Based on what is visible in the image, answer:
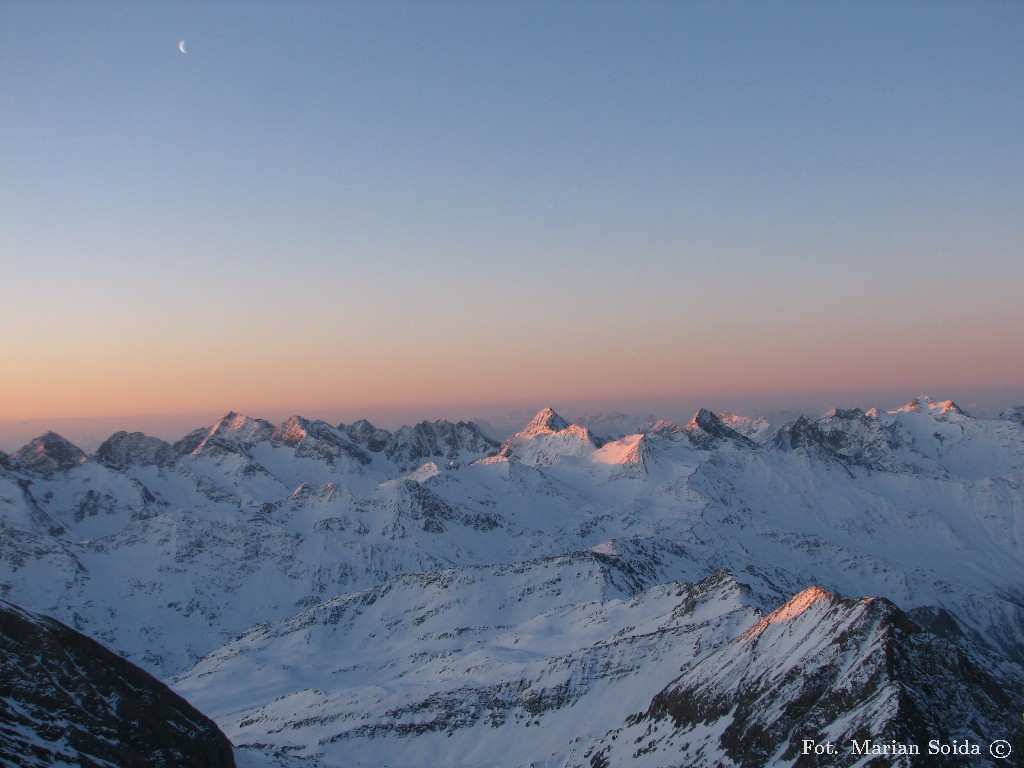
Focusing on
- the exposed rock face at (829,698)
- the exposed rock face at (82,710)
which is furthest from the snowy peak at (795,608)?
the exposed rock face at (82,710)

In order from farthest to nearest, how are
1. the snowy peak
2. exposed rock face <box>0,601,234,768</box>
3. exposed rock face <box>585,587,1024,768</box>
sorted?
the snowy peak, exposed rock face <box>0,601,234,768</box>, exposed rock face <box>585,587,1024,768</box>

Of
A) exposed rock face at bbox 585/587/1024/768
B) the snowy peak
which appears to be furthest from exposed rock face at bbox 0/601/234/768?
the snowy peak

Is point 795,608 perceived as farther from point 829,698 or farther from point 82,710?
point 82,710

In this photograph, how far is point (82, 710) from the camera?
7388 centimetres

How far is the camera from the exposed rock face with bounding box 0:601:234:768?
68.9 meters

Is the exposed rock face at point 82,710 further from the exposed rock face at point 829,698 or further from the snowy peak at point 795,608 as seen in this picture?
the snowy peak at point 795,608

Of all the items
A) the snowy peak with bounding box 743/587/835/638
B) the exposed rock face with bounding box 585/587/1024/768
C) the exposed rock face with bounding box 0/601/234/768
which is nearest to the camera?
the exposed rock face with bounding box 585/587/1024/768

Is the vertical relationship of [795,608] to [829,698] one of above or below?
above

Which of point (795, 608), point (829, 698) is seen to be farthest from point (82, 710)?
point (795, 608)

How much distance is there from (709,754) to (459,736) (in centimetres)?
4890

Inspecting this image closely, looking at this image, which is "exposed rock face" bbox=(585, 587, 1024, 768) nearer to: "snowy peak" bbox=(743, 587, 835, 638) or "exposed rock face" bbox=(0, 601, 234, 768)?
"snowy peak" bbox=(743, 587, 835, 638)

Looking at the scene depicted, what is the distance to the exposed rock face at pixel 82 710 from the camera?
6888cm

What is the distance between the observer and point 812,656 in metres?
74.6

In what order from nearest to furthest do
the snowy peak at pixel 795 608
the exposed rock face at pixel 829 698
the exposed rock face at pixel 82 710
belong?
the exposed rock face at pixel 829 698
the exposed rock face at pixel 82 710
the snowy peak at pixel 795 608
